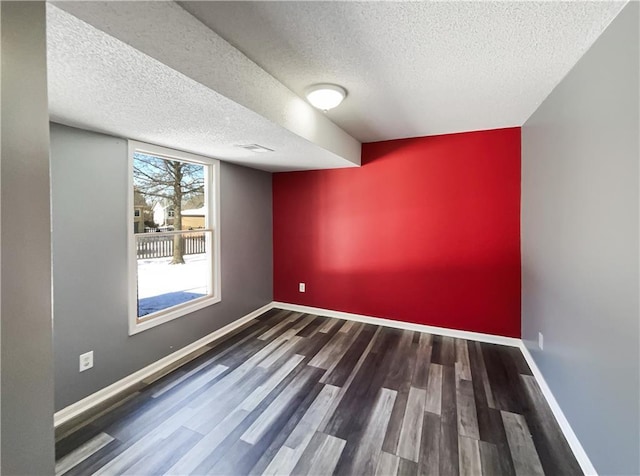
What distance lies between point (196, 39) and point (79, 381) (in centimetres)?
238

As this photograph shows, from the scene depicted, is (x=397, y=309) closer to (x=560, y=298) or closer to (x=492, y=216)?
(x=492, y=216)

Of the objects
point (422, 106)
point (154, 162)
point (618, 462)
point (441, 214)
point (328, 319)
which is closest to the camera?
point (618, 462)

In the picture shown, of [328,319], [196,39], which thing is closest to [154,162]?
[196,39]

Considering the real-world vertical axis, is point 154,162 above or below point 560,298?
above

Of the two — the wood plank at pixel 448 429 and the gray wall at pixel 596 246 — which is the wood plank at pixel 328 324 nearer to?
the wood plank at pixel 448 429

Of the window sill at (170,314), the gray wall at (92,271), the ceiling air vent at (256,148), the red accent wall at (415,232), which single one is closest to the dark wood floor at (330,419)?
the gray wall at (92,271)

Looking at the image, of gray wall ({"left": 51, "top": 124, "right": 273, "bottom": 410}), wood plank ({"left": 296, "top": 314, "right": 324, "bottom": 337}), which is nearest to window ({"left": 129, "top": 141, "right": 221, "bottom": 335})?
gray wall ({"left": 51, "top": 124, "right": 273, "bottom": 410})

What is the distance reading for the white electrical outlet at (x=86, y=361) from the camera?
201 cm

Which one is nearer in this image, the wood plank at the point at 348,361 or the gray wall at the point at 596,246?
the gray wall at the point at 596,246

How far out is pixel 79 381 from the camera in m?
1.99

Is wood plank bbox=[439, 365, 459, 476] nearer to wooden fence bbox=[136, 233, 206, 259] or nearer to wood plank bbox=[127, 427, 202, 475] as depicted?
wood plank bbox=[127, 427, 202, 475]

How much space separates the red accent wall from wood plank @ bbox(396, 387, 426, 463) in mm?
1323

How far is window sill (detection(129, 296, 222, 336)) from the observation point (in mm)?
2355

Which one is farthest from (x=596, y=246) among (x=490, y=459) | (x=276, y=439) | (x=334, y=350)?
(x=334, y=350)
